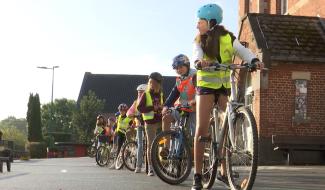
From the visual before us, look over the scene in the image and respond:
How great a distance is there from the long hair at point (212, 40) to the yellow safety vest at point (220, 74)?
0.21 feet

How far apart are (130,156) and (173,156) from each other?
5.35 m

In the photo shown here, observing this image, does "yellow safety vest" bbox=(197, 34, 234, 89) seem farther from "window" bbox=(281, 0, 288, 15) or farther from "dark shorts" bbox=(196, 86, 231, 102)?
"window" bbox=(281, 0, 288, 15)

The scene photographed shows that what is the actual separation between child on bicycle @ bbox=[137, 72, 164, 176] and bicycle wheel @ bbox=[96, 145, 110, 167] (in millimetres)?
6346

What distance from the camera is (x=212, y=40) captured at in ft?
19.6

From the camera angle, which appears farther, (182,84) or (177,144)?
(182,84)

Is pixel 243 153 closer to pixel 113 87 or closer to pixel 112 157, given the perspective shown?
pixel 112 157

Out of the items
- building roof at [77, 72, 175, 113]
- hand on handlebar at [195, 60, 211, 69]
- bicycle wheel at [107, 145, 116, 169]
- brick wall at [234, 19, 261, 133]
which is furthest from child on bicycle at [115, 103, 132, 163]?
building roof at [77, 72, 175, 113]

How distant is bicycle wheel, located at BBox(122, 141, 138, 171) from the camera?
1229cm

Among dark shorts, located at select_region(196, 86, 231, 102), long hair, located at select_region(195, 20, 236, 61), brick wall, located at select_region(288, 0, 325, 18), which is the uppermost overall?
brick wall, located at select_region(288, 0, 325, 18)

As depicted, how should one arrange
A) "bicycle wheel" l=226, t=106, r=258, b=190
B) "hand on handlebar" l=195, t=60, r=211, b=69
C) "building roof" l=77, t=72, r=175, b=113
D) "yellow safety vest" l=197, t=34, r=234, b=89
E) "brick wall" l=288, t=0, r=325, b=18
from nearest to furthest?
"bicycle wheel" l=226, t=106, r=258, b=190, "hand on handlebar" l=195, t=60, r=211, b=69, "yellow safety vest" l=197, t=34, r=234, b=89, "brick wall" l=288, t=0, r=325, b=18, "building roof" l=77, t=72, r=175, b=113

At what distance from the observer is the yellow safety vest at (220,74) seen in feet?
19.9

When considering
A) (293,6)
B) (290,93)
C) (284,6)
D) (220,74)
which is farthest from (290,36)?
(220,74)

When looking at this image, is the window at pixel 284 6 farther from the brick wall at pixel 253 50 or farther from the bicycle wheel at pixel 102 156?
the bicycle wheel at pixel 102 156

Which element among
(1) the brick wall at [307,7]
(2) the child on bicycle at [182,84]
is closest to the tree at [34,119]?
(1) the brick wall at [307,7]
